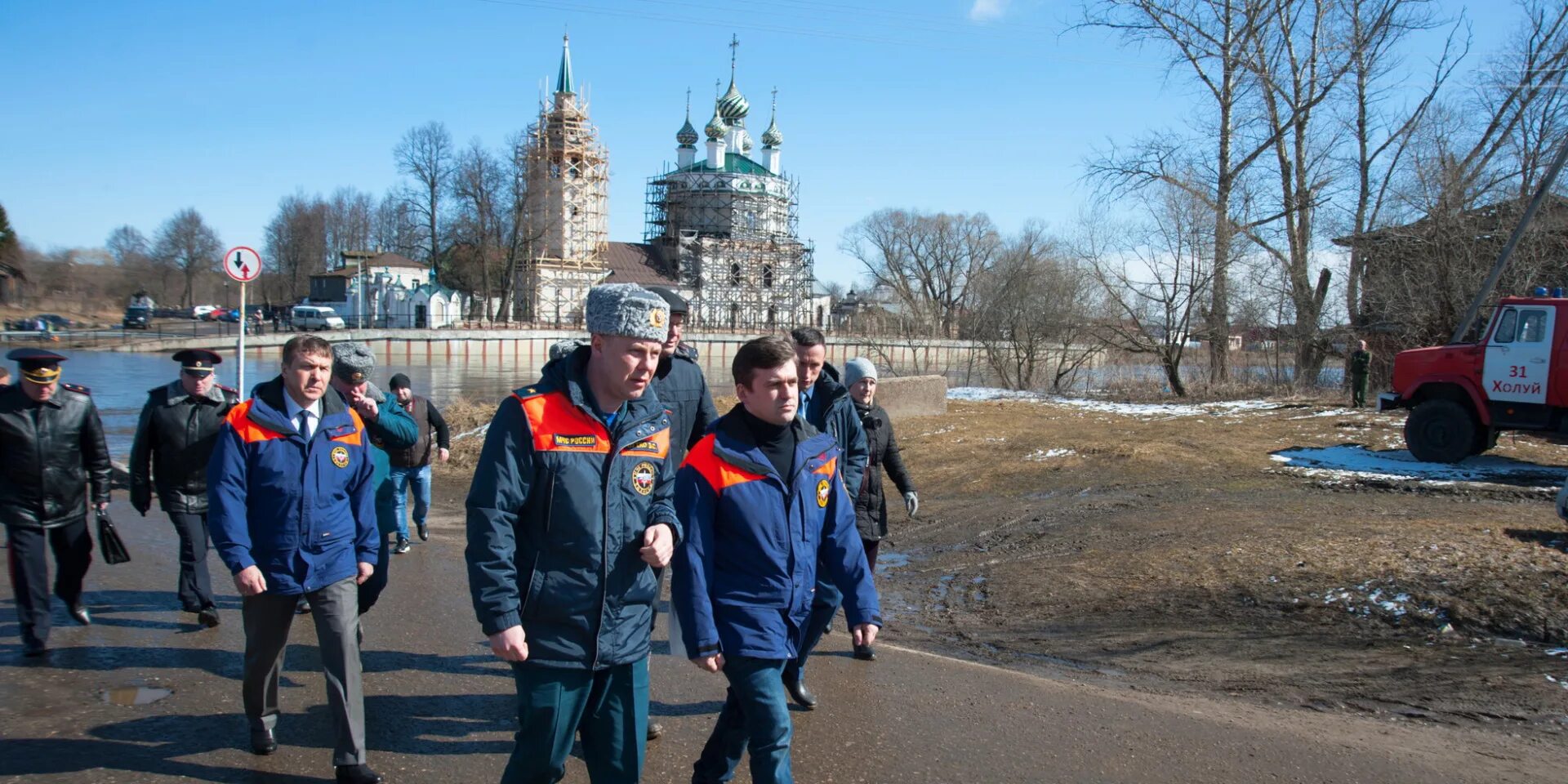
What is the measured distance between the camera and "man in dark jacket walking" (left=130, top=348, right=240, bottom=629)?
6.23 meters

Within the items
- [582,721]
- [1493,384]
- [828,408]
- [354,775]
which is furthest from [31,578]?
[1493,384]

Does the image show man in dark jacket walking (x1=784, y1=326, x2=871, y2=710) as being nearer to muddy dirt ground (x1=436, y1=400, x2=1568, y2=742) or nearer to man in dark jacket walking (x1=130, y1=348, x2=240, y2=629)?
muddy dirt ground (x1=436, y1=400, x2=1568, y2=742)

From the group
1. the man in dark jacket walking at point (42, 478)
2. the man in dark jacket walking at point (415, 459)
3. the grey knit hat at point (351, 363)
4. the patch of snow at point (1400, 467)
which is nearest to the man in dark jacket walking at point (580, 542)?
the grey knit hat at point (351, 363)

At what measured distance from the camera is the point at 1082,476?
12719mm

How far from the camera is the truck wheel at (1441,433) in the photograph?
12.7 meters

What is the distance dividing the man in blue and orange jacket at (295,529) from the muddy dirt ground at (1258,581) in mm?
3794

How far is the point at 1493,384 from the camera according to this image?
12.5m

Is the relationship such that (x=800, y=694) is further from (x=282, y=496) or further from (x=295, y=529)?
(x=282, y=496)

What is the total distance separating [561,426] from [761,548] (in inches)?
32.7

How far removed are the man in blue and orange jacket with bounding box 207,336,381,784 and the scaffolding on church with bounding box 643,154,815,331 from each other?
287 ft

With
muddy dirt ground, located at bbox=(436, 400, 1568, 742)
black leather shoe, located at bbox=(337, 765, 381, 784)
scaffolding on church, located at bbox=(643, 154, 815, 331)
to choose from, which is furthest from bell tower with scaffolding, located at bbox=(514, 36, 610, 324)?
black leather shoe, located at bbox=(337, 765, 381, 784)

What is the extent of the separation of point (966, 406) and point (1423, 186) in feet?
43.9

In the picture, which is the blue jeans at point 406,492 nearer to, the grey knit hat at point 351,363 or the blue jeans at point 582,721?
the grey knit hat at point 351,363

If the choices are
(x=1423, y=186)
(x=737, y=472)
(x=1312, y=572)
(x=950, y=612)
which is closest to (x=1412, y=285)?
(x=1423, y=186)
